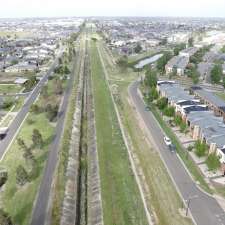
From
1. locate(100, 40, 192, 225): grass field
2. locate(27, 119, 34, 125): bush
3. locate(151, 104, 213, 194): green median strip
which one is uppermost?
locate(151, 104, 213, 194): green median strip

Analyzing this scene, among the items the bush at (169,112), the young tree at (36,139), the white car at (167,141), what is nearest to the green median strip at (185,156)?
the white car at (167,141)

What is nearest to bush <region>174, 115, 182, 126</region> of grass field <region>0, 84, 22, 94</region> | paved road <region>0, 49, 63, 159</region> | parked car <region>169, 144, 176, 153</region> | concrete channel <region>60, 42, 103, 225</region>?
parked car <region>169, 144, 176, 153</region>

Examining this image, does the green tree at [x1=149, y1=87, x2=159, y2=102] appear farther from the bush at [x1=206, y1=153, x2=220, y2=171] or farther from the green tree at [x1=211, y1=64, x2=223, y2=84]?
the bush at [x1=206, y1=153, x2=220, y2=171]

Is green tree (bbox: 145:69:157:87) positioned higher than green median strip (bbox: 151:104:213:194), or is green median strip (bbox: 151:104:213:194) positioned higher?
green tree (bbox: 145:69:157:87)

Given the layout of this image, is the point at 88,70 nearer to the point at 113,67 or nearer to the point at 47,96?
the point at 113,67

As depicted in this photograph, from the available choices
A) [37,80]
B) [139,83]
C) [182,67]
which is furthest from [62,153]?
[182,67]

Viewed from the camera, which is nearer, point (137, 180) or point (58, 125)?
point (137, 180)

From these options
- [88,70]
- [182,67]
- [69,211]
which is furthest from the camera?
[88,70]
